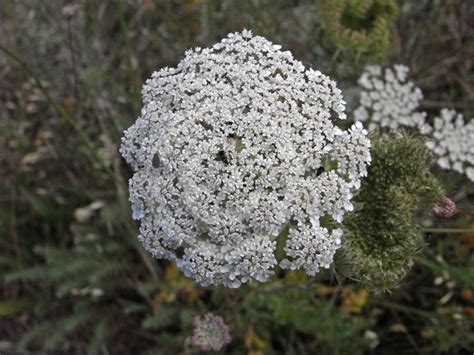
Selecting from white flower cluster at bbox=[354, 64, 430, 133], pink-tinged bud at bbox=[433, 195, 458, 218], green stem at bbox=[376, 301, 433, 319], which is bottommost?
green stem at bbox=[376, 301, 433, 319]

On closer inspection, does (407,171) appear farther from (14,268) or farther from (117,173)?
(14,268)

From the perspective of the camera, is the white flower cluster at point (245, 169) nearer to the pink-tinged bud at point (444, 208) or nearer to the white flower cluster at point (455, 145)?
the pink-tinged bud at point (444, 208)

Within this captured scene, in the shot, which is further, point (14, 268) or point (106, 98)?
point (106, 98)

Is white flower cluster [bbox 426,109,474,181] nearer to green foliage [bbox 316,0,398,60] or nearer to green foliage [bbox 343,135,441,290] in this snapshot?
green foliage [bbox 316,0,398,60]

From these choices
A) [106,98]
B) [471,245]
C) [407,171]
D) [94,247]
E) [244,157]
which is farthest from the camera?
[106,98]

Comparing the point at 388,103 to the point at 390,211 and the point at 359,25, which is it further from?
the point at 390,211

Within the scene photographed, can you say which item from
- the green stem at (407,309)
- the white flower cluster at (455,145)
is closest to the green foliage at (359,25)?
the white flower cluster at (455,145)

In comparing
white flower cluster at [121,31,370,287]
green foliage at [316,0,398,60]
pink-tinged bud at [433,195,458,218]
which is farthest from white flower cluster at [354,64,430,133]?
white flower cluster at [121,31,370,287]

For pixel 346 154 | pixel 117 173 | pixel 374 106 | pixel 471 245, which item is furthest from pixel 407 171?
pixel 117 173
